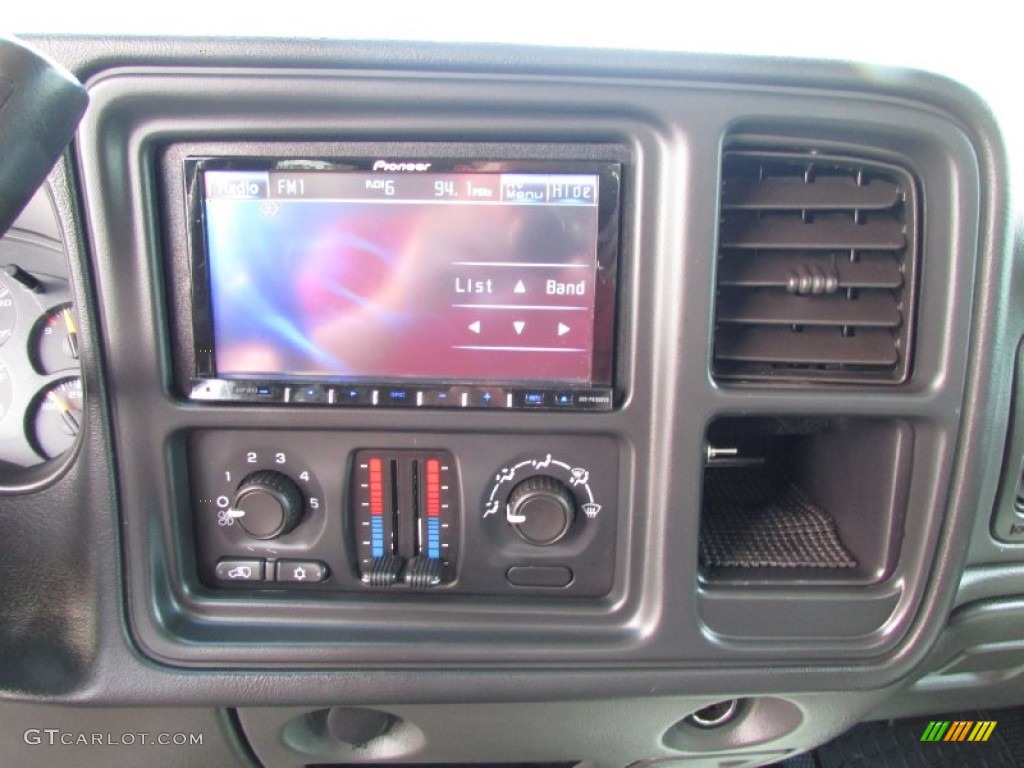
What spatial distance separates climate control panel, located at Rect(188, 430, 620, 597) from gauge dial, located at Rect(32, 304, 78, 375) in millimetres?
224

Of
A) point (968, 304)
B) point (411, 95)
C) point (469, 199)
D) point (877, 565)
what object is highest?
point (411, 95)

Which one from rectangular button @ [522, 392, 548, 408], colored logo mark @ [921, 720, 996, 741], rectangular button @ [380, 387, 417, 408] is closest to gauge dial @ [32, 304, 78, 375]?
rectangular button @ [380, 387, 417, 408]

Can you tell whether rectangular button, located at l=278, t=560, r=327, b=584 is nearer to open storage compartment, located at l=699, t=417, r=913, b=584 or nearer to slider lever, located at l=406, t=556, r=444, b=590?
slider lever, located at l=406, t=556, r=444, b=590

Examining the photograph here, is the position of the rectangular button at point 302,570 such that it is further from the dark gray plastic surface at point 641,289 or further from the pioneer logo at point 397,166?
the pioneer logo at point 397,166

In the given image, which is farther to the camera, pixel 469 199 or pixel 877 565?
pixel 877 565

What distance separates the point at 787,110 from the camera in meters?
0.83

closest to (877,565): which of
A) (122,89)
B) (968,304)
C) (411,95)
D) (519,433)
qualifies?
(968,304)

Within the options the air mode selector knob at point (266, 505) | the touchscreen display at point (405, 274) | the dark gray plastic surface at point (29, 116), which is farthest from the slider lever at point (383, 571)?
the dark gray plastic surface at point (29, 116)

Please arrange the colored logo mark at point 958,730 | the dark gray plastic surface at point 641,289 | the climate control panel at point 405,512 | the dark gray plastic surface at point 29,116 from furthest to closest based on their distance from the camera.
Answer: the colored logo mark at point 958,730, the climate control panel at point 405,512, the dark gray plastic surface at point 641,289, the dark gray plastic surface at point 29,116

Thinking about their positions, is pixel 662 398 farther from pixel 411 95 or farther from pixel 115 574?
pixel 115 574

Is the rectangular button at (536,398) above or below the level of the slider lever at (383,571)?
above

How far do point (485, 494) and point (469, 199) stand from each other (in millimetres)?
347

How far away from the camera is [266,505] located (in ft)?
3.01

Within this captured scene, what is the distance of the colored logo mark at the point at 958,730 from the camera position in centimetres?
144
